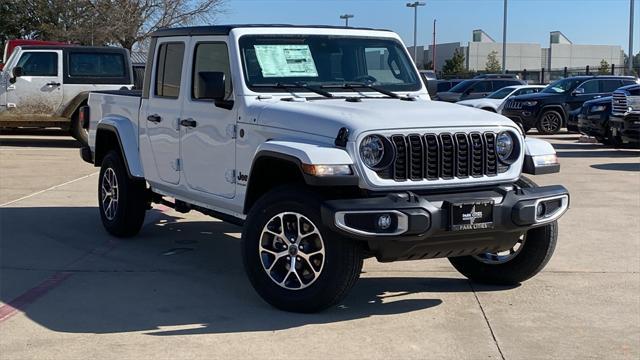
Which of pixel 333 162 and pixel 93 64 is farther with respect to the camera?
pixel 93 64

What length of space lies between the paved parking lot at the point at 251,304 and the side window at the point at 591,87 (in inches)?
599

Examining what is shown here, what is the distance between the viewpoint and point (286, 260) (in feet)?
18.5

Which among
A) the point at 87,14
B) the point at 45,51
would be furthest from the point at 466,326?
the point at 87,14

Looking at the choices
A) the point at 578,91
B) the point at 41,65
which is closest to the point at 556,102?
the point at 578,91

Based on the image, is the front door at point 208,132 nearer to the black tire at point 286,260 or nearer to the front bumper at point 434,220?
the black tire at point 286,260

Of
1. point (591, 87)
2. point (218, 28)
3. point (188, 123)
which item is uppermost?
point (218, 28)

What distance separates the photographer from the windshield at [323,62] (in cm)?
640

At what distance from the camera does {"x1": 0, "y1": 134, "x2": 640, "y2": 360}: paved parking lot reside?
5.07 meters

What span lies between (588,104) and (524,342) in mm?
15517

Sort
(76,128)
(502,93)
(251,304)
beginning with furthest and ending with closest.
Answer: (502,93) → (76,128) → (251,304)

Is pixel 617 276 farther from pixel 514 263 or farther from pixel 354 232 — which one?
pixel 354 232

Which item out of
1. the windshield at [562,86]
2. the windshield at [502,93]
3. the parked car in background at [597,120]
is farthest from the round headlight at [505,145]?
the windshield at [502,93]

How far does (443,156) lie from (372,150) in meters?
0.52

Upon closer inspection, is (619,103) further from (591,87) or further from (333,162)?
(333,162)
